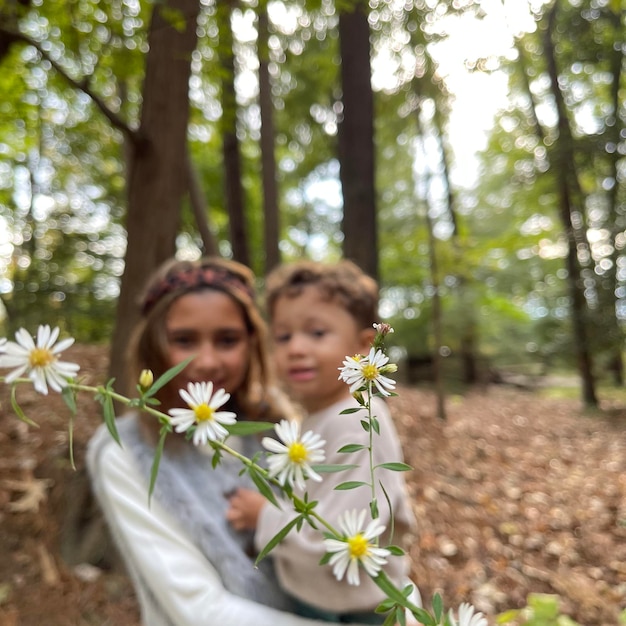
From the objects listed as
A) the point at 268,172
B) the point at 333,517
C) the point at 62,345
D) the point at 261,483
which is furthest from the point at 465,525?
the point at 268,172

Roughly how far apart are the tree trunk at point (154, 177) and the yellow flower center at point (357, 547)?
2242 mm

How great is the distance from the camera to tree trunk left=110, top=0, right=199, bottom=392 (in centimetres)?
239

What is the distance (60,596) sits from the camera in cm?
222

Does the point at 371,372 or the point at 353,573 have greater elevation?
the point at 371,372

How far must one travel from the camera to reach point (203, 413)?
34 centimetres

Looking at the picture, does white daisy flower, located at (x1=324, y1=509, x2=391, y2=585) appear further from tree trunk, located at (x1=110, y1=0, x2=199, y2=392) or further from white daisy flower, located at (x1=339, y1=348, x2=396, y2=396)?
tree trunk, located at (x1=110, y1=0, x2=199, y2=392)

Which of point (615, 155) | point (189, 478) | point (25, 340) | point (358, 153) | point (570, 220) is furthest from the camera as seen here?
point (570, 220)

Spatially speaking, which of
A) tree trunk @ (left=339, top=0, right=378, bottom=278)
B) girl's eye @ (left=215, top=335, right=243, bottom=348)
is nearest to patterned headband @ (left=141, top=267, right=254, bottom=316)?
girl's eye @ (left=215, top=335, right=243, bottom=348)

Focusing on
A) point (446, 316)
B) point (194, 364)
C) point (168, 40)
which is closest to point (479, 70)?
point (168, 40)

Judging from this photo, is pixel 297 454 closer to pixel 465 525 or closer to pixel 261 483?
pixel 261 483

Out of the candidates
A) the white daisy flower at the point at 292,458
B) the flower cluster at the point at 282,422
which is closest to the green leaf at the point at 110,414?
the flower cluster at the point at 282,422

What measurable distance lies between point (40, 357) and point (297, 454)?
0.64ft

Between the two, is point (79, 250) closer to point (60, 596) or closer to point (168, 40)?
point (168, 40)

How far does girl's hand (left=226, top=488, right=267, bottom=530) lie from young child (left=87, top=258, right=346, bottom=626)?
2cm
